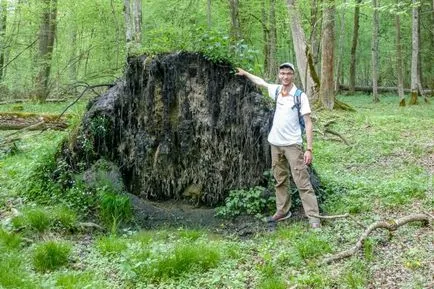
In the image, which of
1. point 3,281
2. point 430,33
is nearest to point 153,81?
point 3,281

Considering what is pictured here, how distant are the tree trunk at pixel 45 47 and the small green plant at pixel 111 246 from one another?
17.6 m

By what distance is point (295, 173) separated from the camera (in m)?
6.93

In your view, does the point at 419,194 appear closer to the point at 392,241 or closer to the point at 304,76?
the point at 392,241

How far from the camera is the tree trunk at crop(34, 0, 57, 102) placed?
74.7 ft

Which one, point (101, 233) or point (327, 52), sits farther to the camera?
point (327, 52)

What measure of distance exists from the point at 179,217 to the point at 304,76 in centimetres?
1191

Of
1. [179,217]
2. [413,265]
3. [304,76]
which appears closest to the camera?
[413,265]

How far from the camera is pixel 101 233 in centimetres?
730

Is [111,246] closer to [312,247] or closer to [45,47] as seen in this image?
[312,247]

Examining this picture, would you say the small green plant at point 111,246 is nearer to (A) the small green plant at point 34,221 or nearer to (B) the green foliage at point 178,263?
(B) the green foliage at point 178,263

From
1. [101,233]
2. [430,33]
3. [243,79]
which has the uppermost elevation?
[430,33]

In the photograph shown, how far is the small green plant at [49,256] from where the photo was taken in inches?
223

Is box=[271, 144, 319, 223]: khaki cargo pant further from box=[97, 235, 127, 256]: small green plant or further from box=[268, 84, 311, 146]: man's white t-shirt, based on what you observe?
box=[97, 235, 127, 256]: small green plant

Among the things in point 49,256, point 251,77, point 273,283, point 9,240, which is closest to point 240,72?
point 251,77
